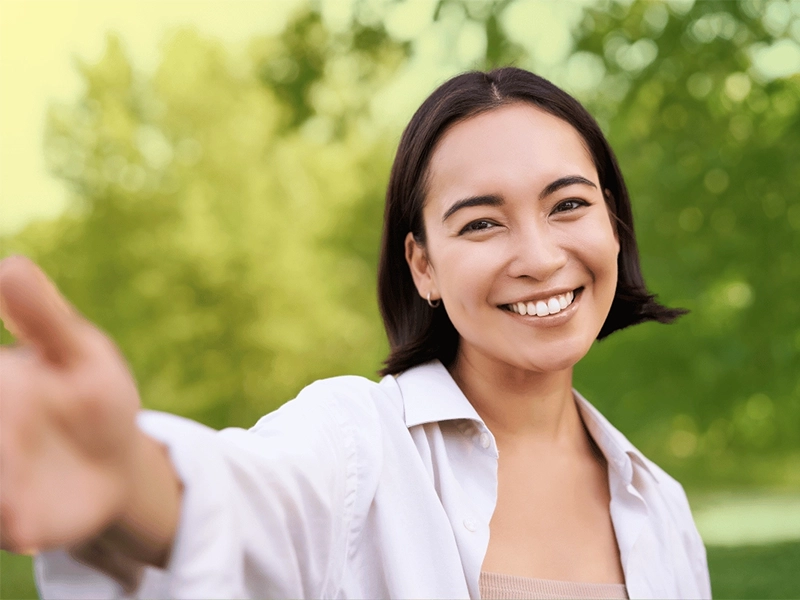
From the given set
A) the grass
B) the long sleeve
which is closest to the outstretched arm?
the long sleeve

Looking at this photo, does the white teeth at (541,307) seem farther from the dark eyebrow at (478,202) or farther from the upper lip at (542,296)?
the dark eyebrow at (478,202)

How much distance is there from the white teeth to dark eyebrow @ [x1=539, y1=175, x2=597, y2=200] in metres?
0.25

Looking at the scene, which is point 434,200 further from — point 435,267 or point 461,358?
point 461,358

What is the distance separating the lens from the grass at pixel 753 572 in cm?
607

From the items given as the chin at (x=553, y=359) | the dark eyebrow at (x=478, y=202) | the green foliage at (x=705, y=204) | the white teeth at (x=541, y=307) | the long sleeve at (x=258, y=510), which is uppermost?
the green foliage at (x=705, y=204)

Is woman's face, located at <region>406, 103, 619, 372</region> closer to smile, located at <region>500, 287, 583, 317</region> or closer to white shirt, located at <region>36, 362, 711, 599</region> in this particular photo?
smile, located at <region>500, 287, 583, 317</region>

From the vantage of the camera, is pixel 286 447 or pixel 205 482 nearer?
pixel 205 482

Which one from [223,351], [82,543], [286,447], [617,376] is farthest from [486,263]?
[223,351]

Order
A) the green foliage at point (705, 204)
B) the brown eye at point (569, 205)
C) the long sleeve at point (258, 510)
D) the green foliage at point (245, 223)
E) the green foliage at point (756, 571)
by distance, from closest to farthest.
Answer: the long sleeve at point (258, 510) < the brown eye at point (569, 205) < the green foliage at point (705, 204) < the green foliage at point (756, 571) < the green foliage at point (245, 223)

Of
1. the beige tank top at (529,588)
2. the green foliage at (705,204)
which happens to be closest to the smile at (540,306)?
the beige tank top at (529,588)

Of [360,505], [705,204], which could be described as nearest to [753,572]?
[705,204]

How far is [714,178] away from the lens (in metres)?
6.13

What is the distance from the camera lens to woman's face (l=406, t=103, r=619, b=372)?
2057 millimetres

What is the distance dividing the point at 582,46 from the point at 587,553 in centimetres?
493
